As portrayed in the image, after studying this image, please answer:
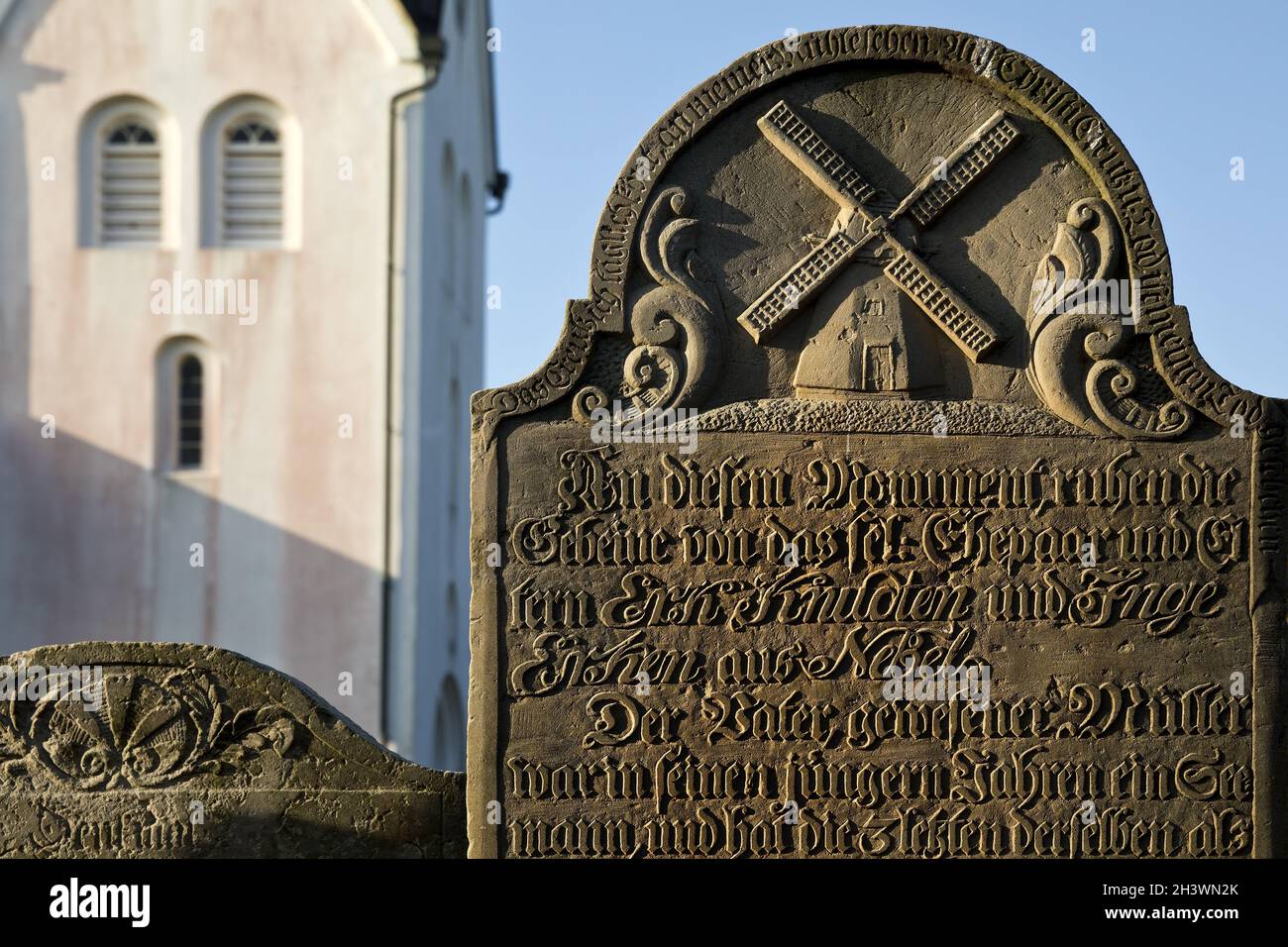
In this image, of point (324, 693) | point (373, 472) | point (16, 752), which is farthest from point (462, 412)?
point (16, 752)

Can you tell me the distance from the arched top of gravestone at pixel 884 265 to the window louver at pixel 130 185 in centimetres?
1573

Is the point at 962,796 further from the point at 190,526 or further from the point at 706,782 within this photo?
the point at 190,526

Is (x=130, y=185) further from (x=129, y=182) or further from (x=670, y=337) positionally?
(x=670, y=337)

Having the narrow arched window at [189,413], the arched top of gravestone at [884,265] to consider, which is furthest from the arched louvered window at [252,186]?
the arched top of gravestone at [884,265]

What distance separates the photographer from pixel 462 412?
24.8 meters

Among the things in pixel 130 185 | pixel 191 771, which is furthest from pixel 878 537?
pixel 130 185

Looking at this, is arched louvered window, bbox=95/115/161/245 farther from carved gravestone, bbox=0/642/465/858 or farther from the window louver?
carved gravestone, bbox=0/642/465/858

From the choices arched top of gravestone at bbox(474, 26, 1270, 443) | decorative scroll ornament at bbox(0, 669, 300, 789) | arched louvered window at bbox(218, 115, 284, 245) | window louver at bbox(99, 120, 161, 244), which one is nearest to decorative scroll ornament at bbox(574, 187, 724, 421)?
arched top of gravestone at bbox(474, 26, 1270, 443)

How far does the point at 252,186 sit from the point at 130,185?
1.53m

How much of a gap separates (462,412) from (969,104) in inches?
735

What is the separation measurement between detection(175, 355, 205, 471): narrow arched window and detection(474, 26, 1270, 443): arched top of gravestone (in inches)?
607

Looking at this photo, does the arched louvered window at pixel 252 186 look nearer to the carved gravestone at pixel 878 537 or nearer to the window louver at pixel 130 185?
the window louver at pixel 130 185

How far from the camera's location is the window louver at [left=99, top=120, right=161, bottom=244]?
826 inches

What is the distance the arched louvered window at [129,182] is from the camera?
21000 mm
